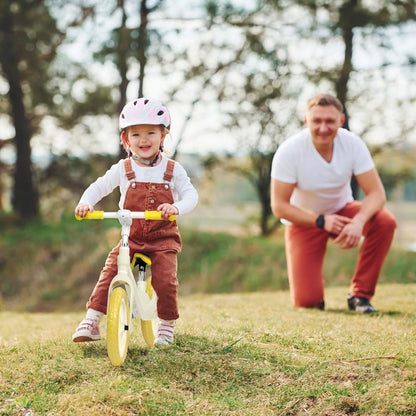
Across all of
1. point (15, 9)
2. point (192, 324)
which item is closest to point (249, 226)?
point (15, 9)

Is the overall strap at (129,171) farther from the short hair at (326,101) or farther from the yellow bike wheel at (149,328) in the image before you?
the short hair at (326,101)

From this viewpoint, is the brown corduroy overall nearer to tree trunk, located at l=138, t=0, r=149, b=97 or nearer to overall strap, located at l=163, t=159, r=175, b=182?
overall strap, located at l=163, t=159, r=175, b=182

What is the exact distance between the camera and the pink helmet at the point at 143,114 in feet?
11.5

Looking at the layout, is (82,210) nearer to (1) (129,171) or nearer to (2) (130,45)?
(1) (129,171)

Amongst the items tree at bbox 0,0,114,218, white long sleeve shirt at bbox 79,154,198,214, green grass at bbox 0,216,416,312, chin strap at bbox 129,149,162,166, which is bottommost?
green grass at bbox 0,216,416,312

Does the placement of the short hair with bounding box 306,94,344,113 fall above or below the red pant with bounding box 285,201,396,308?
above

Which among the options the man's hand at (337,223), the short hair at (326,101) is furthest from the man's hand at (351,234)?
the short hair at (326,101)

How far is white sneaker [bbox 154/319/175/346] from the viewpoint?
366 cm

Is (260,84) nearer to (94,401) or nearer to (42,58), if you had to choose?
(42,58)

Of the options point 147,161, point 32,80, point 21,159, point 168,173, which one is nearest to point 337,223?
point 168,173

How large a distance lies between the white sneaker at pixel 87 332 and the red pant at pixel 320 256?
2513 millimetres

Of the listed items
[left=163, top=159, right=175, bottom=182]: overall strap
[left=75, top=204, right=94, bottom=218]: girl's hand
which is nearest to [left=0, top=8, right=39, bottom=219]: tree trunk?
[left=163, top=159, right=175, bottom=182]: overall strap

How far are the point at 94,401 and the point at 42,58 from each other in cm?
1199

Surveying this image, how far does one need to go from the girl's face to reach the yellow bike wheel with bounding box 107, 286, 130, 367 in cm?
87
